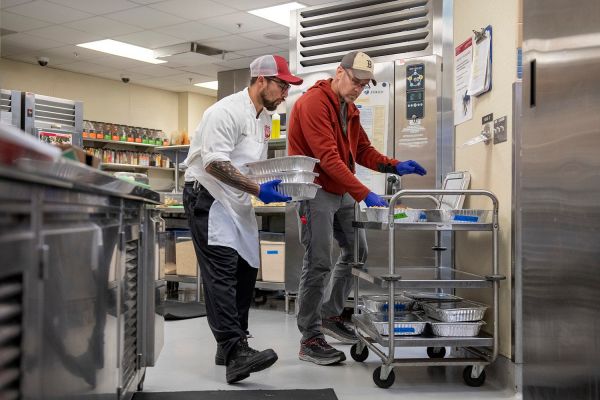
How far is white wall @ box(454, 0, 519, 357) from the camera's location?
2.73 metres

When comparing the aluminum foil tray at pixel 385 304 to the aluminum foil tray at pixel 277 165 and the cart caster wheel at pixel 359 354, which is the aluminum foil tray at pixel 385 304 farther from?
the aluminum foil tray at pixel 277 165

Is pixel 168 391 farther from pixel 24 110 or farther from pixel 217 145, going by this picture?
pixel 24 110

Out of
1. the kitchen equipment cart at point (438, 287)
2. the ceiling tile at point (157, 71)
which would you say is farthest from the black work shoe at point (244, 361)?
the ceiling tile at point (157, 71)

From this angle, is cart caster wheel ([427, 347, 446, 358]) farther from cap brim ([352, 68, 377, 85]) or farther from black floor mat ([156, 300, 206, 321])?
black floor mat ([156, 300, 206, 321])

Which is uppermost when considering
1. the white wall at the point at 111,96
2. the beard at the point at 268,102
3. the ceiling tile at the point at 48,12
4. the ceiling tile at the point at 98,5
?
the ceiling tile at the point at 48,12

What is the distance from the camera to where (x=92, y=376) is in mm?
1436

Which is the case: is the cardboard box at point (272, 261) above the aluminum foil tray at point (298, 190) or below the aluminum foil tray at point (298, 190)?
below

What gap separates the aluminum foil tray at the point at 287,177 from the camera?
2.83 meters

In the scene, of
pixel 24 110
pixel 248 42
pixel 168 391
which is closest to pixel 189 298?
pixel 24 110

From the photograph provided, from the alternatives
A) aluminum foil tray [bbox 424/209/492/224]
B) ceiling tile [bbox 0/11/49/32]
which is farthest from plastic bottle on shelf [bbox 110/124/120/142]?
aluminum foil tray [bbox 424/209/492/224]

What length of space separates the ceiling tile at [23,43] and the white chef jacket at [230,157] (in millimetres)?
6704

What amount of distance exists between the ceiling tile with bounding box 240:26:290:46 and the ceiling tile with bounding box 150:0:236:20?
878 millimetres

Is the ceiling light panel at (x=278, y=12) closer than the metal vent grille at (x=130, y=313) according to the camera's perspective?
No

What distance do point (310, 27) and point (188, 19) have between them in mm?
3614
